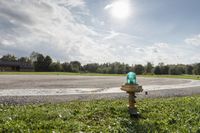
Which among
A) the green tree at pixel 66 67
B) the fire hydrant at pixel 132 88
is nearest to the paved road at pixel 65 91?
the fire hydrant at pixel 132 88

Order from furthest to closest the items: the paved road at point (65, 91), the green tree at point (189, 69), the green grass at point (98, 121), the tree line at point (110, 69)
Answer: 1. the green tree at point (189, 69)
2. the tree line at point (110, 69)
3. the paved road at point (65, 91)
4. the green grass at point (98, 121)

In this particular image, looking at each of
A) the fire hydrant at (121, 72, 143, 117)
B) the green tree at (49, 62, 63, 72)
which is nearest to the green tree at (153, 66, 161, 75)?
the green tree at (49, 62, 63, 72)

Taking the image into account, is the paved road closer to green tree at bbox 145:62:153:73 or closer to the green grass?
the green grass

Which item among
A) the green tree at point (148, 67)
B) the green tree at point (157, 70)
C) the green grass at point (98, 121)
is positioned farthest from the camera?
the green tree at point (148, 67)

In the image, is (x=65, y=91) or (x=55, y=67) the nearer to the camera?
(x=65, y=91)

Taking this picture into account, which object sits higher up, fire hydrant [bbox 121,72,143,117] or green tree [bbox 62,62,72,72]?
green tree [bbox 62,62,72,72]

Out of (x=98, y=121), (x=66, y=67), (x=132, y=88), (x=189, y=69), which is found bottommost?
(x=98, y=121)

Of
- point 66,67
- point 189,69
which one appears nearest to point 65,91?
point 66,67

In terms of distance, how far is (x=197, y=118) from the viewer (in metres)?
7.75

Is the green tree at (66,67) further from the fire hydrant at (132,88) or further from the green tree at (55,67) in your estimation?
the fire hydrant at (132,88)

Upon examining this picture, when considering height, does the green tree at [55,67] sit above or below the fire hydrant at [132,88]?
above

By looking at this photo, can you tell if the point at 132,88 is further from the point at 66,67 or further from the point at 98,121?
the point at 66,67

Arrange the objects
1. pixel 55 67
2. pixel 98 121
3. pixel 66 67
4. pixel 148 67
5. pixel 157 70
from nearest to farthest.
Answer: pixel 98 121 < pixel 55 67 < pixel 66 67 < pixel 157 70 < pixel 148 67

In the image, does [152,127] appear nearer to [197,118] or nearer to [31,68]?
[197,118]
